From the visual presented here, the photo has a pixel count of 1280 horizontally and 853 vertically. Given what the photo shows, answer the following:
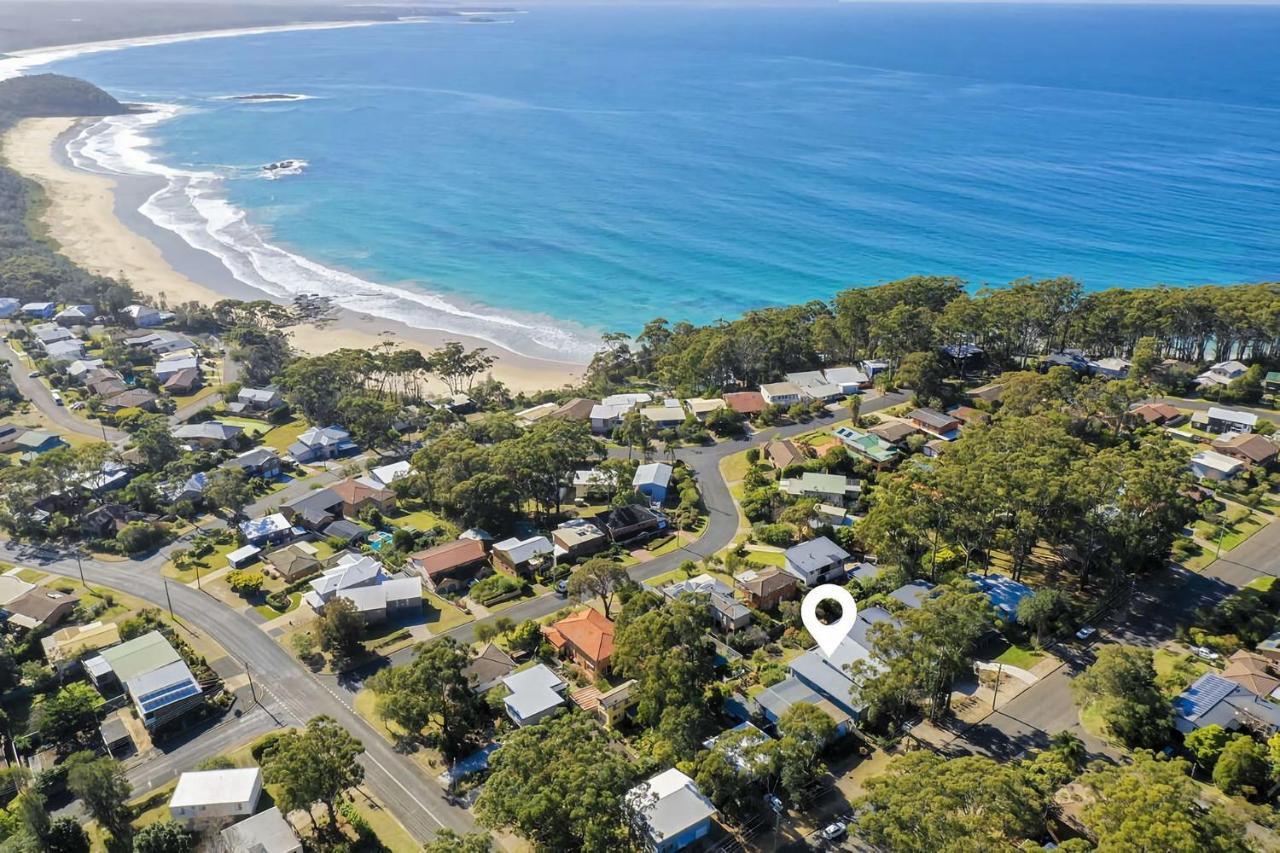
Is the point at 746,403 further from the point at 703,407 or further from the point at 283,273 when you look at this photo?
the point at 283,273

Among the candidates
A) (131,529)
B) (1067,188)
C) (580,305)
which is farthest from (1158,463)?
(1067,188)

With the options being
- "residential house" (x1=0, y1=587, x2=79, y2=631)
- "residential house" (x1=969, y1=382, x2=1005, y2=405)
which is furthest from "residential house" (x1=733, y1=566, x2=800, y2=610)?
"residential house" (x1=0, y1=587, x2=79, y2=631)

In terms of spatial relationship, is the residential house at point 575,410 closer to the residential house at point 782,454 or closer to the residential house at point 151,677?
the residential house at point 782,454

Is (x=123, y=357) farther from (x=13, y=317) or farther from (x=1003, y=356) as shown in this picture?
(x=1003, y=356)

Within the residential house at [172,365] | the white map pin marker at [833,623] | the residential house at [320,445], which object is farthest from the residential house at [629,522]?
the residential house at [172,365]

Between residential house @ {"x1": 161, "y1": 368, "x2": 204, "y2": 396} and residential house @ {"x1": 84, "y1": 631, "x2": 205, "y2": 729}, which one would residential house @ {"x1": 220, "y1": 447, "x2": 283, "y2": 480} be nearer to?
residential house @ {"x1": 161, "y1": 368, "x2": 204, "y2": 396}
